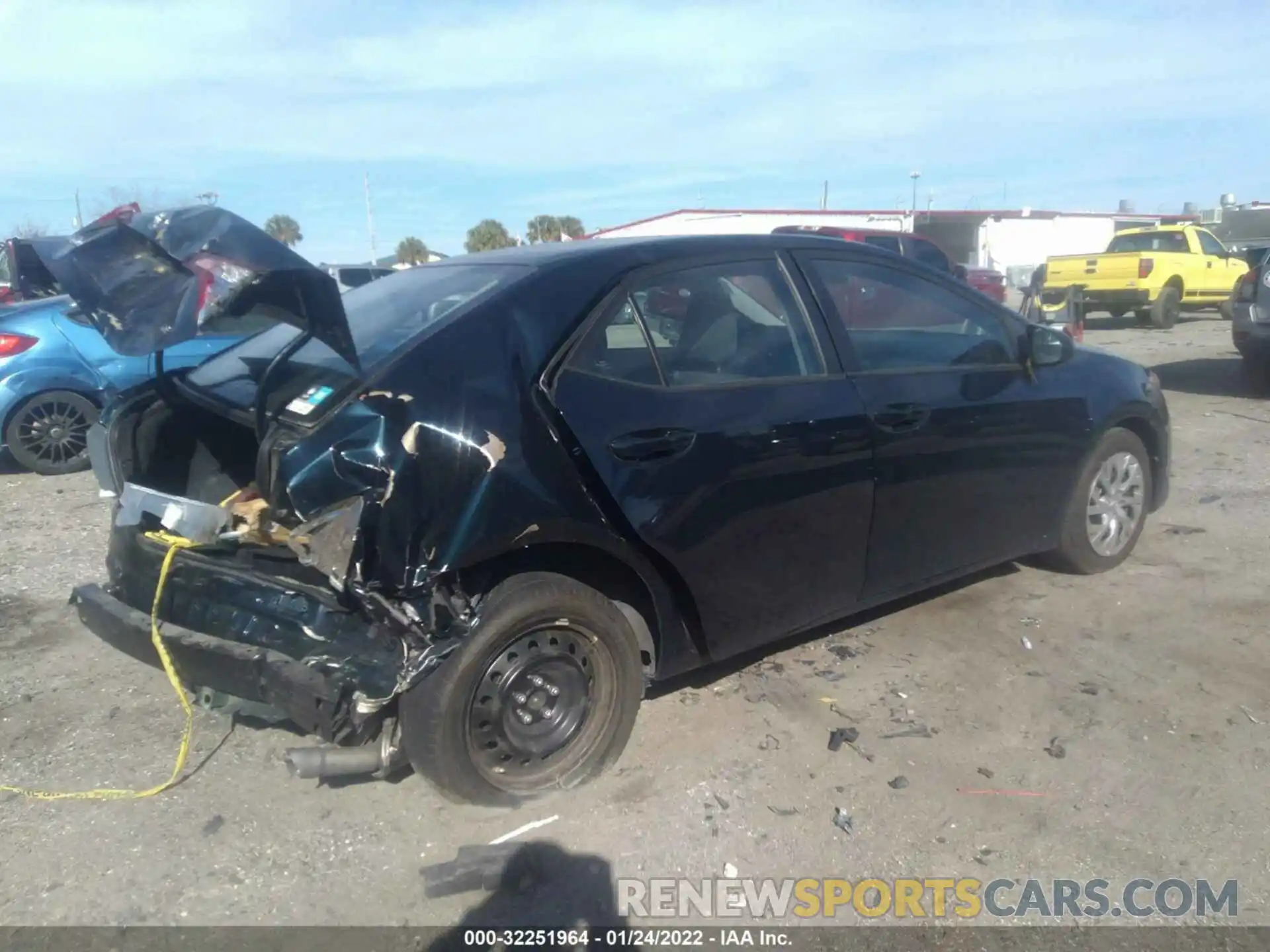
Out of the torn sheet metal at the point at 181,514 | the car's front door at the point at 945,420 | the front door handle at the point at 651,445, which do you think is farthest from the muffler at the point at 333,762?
the car's front door at the point at 945,420

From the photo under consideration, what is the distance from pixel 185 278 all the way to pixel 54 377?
5851mm

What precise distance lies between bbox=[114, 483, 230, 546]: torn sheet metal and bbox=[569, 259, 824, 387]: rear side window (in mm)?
1222

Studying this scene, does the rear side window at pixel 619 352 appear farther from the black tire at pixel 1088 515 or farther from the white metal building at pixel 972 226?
the white metal building at pixel 972 226

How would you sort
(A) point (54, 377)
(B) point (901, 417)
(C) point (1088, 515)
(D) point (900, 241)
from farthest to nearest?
1. (D) point (900, 241)
2. (A) point (54, 377)
3. (C) point (1088, 515)
4. (B) point (901, 417)

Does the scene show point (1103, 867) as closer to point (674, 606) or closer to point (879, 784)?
point (879, 784)

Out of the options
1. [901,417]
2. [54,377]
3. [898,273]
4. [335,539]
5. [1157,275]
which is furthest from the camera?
[1157,275]

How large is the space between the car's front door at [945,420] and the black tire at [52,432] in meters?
6.35

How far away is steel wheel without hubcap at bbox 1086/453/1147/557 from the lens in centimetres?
512

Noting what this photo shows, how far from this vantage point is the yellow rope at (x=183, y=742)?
10.8 feet

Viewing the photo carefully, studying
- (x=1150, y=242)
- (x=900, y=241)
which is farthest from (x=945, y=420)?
(x=1150, y=242)

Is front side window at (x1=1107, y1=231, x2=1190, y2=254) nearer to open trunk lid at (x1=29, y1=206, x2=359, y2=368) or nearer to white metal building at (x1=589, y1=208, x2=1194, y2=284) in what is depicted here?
white metal building at (x1=589, y1=208, x2=1194, y2=284)

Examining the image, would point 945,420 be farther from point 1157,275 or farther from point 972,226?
point 972,226

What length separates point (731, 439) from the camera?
3.51m

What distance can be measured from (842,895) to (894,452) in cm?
169
